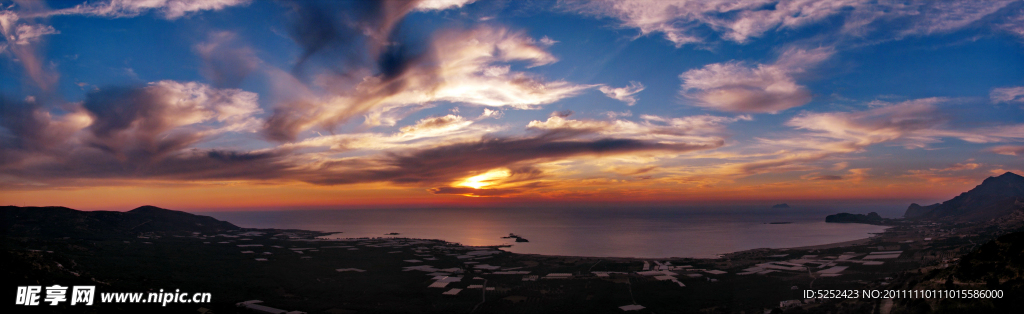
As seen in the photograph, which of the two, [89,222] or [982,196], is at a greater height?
[982,196]

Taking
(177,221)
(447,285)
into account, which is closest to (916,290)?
(447,285)

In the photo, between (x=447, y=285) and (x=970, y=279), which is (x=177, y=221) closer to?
(x=447, y=285)

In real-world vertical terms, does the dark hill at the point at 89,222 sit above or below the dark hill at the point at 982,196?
below

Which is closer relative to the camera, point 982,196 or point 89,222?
point 89,222

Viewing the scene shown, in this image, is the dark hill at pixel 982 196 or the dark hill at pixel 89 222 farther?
the dark hill at pixel 982 196

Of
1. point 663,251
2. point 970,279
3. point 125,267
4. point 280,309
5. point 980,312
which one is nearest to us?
point 980,312

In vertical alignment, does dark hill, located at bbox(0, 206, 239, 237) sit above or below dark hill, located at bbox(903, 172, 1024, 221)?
below

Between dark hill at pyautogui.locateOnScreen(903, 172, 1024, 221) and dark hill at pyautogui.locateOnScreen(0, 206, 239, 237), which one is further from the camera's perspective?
dark hill at pyautogui.locateOnScreen(903, 172, 1024, 221)

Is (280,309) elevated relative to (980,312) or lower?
lower
